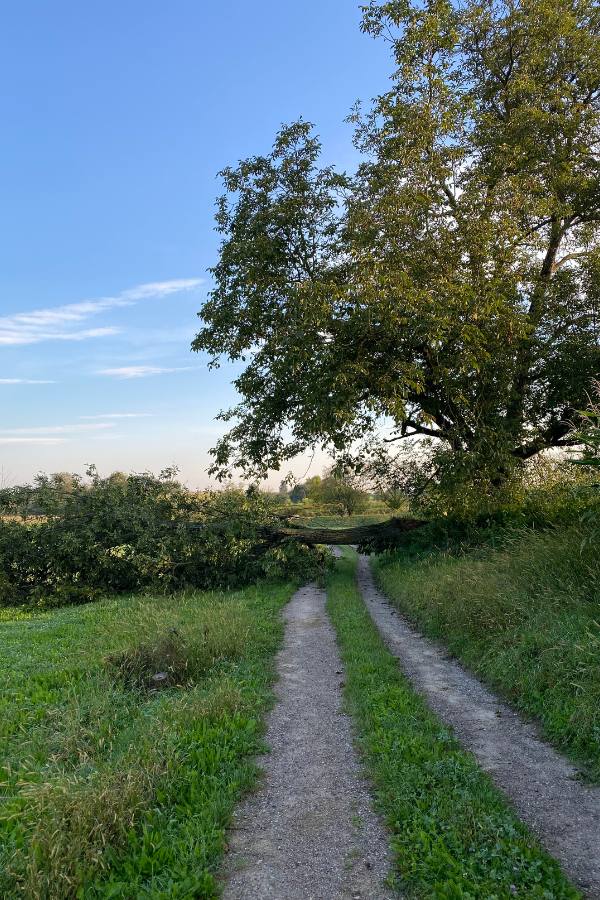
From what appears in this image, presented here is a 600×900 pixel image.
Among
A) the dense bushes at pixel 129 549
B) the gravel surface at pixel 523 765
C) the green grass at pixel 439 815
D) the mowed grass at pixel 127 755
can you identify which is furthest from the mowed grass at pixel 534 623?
the dense bushes at pixel 129 549

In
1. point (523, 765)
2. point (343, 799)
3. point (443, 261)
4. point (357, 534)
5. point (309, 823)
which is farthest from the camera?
point (357, 534)

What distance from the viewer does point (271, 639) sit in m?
9.67

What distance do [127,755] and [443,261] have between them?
12.8 meters

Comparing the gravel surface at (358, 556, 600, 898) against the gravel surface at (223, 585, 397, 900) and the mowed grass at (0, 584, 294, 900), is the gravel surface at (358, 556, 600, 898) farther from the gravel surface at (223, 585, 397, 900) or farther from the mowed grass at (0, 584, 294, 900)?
the mowed grass at (0, 584, 294, 900)

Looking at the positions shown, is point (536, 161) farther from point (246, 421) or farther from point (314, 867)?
point (314, 867)

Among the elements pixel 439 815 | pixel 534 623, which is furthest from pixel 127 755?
pixel 534 623

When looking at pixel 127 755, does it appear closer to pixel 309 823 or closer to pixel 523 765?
pixel 309 823

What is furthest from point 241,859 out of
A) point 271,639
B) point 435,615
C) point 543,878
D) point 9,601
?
point 9,601

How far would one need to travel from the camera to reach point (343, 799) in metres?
4.46

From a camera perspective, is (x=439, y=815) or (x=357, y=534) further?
(x=357, y=534)

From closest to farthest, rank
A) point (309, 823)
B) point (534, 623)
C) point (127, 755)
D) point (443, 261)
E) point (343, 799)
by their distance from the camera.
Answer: point (309, 823), point (343, 799), point (127, 755), point (534, 623), point (443, 261)

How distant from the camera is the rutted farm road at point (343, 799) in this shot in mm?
3568

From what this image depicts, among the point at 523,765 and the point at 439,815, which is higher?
the point at 439,815

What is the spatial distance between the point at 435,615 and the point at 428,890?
6925 mm
